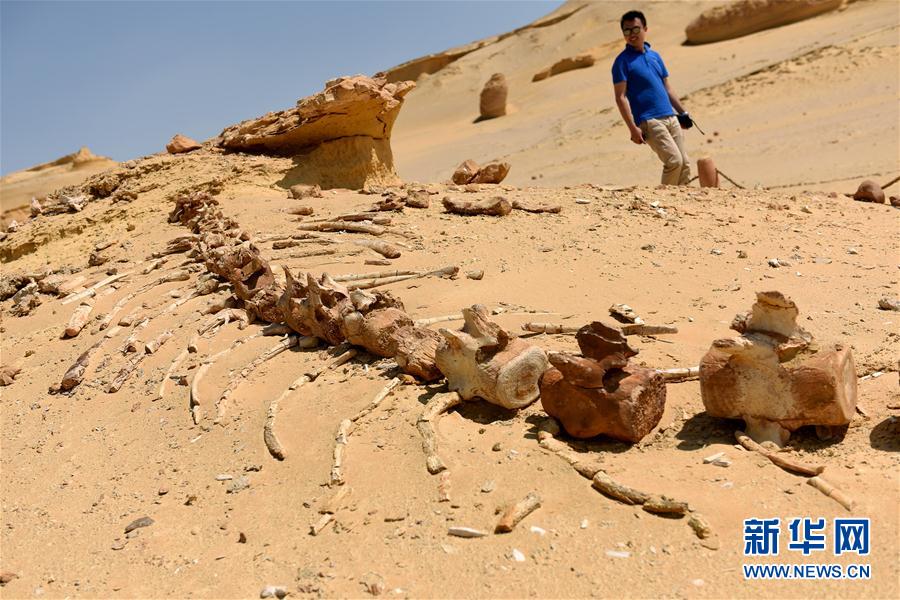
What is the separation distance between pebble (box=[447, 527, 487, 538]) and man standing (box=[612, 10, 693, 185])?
5180 millimetres

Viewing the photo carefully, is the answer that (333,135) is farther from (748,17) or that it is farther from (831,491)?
(748,17)

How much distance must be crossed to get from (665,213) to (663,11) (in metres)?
27.7

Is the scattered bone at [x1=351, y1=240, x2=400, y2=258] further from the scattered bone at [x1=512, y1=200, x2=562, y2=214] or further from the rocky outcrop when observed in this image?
the rocky outcrop

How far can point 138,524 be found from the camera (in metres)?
3.21

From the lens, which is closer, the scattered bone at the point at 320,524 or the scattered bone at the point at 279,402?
the scattered bone at the point at 320,524

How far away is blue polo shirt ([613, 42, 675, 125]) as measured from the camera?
7.17m

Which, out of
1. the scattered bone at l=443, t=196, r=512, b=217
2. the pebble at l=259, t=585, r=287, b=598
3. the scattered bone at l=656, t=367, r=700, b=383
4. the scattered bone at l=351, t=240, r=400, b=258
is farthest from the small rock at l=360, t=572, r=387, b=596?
the scattered bone at l=443, t=196, r=512, b=217

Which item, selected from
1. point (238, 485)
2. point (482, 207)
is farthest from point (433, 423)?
point (482, 207)

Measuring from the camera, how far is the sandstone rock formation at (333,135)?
792cm

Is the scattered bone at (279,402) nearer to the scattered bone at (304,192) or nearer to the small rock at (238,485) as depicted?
the small rock at (238,485)

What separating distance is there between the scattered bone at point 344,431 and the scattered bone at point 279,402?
0.28 meters

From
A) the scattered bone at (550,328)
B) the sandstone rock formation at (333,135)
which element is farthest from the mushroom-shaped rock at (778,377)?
the sandstone rock formation at (333,135)

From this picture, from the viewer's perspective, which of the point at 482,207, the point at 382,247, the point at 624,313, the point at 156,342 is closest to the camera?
the point at 624,313

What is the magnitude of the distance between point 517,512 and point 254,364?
2.17 m
